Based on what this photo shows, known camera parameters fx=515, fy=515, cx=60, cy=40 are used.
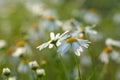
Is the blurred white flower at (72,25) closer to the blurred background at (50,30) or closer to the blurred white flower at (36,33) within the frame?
the blurred background at (50,30)

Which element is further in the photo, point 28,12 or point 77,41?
point 28,12

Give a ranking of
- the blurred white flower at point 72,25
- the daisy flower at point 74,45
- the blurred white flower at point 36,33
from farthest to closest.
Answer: the blurred white flower at point 36,33
the blurred white flower at point 72,25
the daisy flower at point 74,45

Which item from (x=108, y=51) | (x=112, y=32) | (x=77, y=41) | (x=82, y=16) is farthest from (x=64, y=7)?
(x=77, y=41)

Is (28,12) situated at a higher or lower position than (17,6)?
lower

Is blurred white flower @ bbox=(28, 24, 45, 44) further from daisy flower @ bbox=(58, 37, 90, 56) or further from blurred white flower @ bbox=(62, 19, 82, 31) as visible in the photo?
daisy flower @ bbox=(58, 37, 90, 56)

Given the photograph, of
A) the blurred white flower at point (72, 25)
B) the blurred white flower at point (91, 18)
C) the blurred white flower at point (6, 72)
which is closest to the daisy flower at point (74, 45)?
the blurred white flower at point (6, 72)

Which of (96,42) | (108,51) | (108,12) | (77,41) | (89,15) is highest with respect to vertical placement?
(108,12)

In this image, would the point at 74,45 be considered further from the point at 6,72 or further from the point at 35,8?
the point at 35,8

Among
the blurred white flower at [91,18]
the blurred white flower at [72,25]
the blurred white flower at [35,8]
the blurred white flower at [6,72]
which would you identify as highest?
the blurred white flower at [35,8]

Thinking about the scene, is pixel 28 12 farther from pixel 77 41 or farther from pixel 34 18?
pixel 77 41
